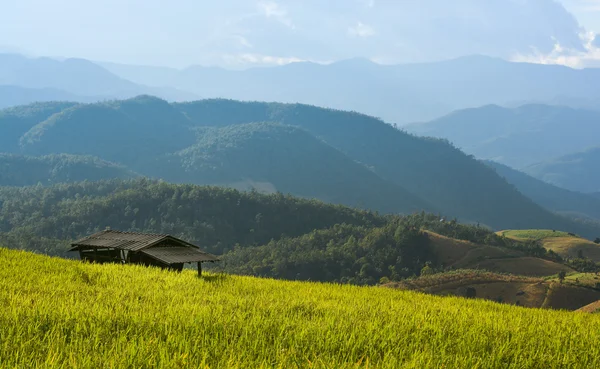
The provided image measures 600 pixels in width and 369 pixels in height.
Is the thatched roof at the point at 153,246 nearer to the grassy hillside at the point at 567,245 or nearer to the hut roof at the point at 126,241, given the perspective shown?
the hut roof at the point at 126,241

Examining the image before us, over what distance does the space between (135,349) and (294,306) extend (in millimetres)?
6886

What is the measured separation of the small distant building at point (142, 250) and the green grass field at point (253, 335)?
7.71m

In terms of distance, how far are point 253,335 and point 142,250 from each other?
1575 cm

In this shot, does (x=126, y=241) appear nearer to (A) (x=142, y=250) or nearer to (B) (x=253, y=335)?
(A) (x=142, y=250)

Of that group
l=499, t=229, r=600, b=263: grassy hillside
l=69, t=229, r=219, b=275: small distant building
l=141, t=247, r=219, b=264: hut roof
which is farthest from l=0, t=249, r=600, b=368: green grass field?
l=499, t=229, r=600, b=263: grassy hillside

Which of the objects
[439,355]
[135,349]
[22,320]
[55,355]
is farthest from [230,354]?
[22,320]

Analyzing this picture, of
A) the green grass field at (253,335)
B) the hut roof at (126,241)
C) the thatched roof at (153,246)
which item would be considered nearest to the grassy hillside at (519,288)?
the hut roof at (126,241)

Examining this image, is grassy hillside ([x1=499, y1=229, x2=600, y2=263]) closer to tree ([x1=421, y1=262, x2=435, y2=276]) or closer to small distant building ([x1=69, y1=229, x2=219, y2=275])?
tree ([x1=421, y1=262, x2=435, y2=276])

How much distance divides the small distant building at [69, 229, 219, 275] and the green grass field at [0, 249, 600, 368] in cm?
771

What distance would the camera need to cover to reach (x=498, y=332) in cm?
1192

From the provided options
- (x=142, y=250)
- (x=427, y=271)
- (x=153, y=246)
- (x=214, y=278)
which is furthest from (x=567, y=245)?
(x=142, y=250)

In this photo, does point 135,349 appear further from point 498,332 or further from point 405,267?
point 405,267

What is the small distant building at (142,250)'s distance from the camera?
915 inches

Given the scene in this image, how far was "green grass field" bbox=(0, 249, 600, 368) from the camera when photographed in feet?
25.1
